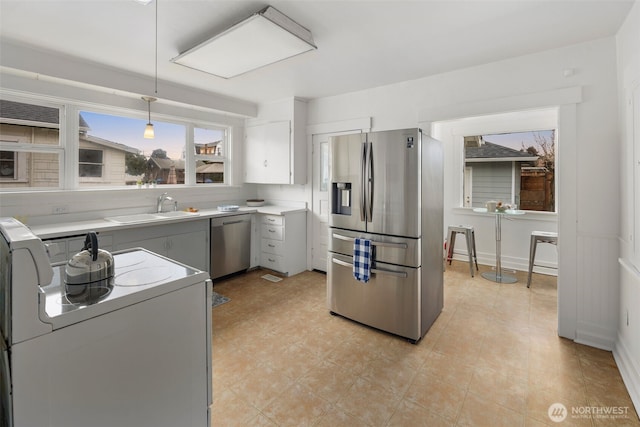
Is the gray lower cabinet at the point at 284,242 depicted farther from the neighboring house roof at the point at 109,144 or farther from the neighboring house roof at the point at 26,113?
the neighboring house roof at the point at 26,113

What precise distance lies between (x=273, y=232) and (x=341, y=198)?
171 cm

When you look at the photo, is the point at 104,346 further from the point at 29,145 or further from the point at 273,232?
the point at 273,232

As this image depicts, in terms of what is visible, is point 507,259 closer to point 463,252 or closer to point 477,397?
point 463,252

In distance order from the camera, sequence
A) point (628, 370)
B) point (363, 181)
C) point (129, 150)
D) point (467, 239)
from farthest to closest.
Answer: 1. point (467, 239)
2. point (129, 150)
3. point (363, 181)
4. point (628, 370)

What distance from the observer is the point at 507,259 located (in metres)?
4.78

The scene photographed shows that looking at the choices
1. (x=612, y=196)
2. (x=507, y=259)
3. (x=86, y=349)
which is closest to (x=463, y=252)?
(x=507, y=259)

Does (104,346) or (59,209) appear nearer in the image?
(104,346)

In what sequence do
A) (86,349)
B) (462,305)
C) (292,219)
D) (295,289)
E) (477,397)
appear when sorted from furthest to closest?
(292,219) < (295,289) < (462,305) < (477,397) < (86,349)

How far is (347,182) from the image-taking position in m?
2.90

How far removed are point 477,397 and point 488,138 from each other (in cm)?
430

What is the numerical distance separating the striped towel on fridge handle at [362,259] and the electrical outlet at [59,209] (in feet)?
10.2

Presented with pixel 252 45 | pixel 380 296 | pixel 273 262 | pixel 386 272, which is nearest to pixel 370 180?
pixel 386 272

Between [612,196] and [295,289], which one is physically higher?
[612,196]

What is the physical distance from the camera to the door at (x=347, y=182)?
2.79 metres
